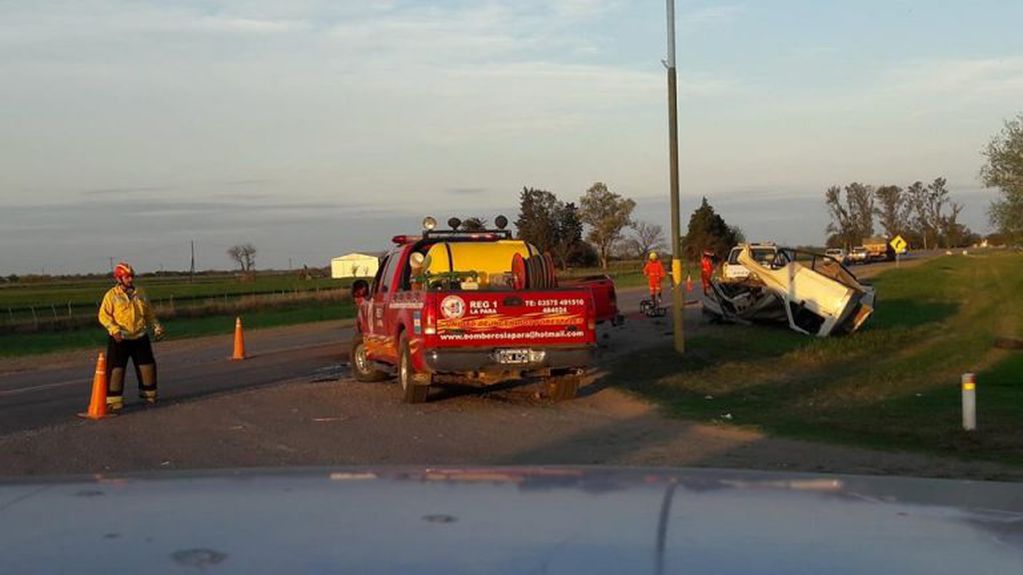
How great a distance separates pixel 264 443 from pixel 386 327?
406cm

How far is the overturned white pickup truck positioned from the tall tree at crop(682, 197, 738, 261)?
70415 mm

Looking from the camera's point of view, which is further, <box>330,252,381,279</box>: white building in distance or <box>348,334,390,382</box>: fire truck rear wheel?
<box>330,252,381,279</box>: white building in distance

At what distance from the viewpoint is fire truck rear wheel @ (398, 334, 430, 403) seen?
13.6m

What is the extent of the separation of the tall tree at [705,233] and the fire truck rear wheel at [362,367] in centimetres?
8077

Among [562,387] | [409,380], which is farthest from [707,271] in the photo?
[409,380]

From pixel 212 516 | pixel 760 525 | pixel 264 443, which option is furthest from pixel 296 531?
pixel 264 443

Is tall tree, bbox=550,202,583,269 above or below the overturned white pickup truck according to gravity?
above

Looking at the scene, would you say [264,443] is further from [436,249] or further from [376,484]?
[376,484]

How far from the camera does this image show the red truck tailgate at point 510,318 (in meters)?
13.0

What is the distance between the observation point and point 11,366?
23.2 metres

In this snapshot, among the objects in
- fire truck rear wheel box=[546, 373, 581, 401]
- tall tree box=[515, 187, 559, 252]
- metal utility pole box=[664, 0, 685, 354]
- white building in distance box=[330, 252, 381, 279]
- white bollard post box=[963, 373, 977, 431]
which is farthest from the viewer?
white building in distance box=[330, 252, 381, 279]

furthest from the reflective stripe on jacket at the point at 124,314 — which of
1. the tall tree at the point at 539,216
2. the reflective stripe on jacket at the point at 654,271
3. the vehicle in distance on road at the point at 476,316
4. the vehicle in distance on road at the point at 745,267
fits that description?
the tall tree at the point at 539,216

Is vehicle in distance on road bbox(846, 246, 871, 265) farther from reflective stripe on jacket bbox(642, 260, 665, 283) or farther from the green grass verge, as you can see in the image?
reflective stripe on jacket bbox(642, 260, 665, 283)

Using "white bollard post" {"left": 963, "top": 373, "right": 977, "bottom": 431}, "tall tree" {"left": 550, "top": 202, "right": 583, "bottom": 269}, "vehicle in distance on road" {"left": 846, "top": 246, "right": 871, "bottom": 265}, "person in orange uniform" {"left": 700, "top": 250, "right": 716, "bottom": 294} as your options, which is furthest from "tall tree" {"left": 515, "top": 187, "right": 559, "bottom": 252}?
"white bollard post" {"left": 963, "top": 373, "right": 977, "bottom": 431}
